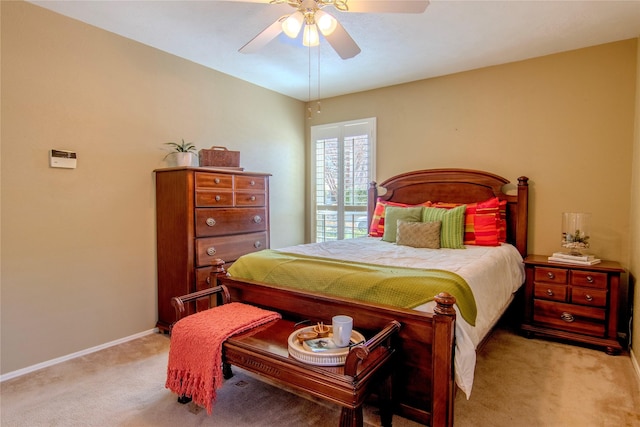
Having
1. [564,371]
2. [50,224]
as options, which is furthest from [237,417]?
[564,371]

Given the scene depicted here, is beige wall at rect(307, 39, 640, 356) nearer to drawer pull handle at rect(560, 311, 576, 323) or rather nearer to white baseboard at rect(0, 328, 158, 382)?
drawer pull handle at rect(560, 311, 576, 323)

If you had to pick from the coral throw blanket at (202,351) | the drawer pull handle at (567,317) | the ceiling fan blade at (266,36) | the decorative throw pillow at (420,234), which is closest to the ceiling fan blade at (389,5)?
the ceiling fan blade at (266,36)

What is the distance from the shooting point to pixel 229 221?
328cm

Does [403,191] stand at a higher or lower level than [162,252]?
higher

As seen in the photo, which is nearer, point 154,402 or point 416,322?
point 416,322

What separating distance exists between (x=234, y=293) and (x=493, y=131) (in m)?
3.03

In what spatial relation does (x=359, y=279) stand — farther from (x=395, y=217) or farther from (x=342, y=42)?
(x=395, y=217)

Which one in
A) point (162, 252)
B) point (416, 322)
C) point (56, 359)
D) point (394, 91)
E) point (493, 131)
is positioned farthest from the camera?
point (394, 91)

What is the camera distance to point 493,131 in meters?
3.64

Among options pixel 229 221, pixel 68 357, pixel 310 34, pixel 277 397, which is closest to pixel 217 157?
pixel 229 221

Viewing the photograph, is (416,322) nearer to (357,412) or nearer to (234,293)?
(357,412)

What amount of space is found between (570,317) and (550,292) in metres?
0.23

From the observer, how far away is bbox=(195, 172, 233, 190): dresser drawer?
3.01 meters

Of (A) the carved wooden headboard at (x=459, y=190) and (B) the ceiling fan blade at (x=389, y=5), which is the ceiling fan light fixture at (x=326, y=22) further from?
(A) the carved wooden headboard at (x=459, y=190)
